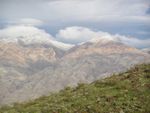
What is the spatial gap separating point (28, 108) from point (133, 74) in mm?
8587

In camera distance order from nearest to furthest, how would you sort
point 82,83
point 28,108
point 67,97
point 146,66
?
point 28,108, point 67,97, point 82,83, point 146,66

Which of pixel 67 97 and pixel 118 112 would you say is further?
pixel 67 97

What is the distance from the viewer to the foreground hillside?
1841 cm

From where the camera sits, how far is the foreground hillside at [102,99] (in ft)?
60.4

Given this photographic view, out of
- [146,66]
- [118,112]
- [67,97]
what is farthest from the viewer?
[146,66]

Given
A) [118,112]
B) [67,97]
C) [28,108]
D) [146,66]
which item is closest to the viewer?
[118,112]

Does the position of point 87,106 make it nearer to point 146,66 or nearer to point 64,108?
point 64,108

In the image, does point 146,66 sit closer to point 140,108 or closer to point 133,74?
point 133,74

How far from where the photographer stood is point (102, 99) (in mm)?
19672

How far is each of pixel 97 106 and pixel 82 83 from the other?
5953 mm

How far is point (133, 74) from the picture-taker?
24.5 meters

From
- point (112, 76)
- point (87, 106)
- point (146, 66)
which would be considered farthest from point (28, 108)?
point (146, 66)

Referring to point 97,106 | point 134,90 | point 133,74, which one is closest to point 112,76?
point 133,74

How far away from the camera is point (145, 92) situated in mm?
20156
